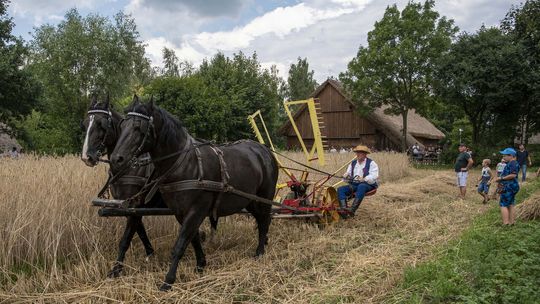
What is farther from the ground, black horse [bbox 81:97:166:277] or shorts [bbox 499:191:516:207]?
black horse [bbox 81:97:166:277]

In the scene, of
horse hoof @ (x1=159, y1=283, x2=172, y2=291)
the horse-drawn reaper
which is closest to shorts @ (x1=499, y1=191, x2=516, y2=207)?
the horse-drawn reaper

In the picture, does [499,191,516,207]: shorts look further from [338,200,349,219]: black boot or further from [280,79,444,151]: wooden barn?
[280,79,444,151]: wooden barn

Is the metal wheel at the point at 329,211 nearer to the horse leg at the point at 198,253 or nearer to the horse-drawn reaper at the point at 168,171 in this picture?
the horse-drawn reaper at the point at 168,171

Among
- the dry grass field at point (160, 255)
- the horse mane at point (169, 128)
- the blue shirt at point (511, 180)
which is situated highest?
the horse mane at point (169, 128)

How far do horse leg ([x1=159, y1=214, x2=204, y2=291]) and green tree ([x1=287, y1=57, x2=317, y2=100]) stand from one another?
164 feet

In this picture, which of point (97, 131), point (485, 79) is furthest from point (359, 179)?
point (485, 79)

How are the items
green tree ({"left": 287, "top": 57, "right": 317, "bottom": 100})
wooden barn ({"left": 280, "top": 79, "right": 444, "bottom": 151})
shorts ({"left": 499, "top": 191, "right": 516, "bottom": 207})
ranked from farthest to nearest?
green tree ({"left": 287, "top": 57, "right": 317, "bottom": 100}), wooden barn ({"left": 280, "top": 79, "right": 444, "bottom": 151}), shorts ({"left": 499, "top": 191, "right": 516, "bottom": 207})

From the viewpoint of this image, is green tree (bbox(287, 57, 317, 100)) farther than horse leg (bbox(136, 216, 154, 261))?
Yes

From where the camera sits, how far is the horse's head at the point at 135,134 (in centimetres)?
411

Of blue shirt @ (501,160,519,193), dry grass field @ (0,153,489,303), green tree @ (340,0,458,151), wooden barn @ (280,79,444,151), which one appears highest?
green tree @ (340,0,458,151)

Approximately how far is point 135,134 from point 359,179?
14.9 ft

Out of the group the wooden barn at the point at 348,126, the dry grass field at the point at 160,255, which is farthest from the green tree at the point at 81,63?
the dry grass field at the point at 160,255

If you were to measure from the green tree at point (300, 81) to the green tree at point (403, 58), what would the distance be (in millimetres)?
21843

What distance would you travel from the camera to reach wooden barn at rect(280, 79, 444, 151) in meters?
34.7
